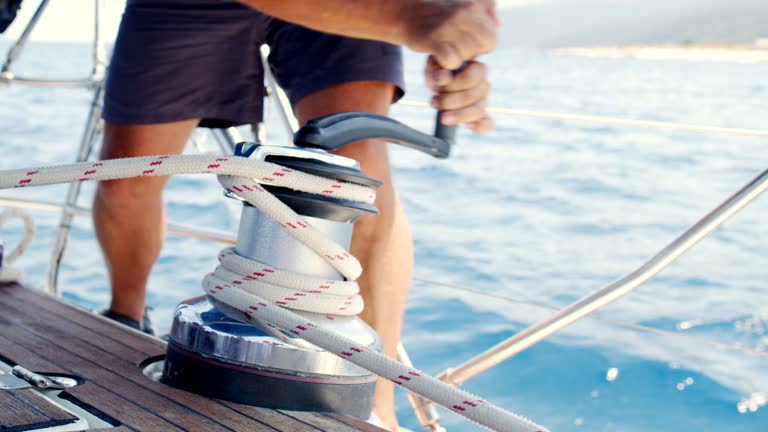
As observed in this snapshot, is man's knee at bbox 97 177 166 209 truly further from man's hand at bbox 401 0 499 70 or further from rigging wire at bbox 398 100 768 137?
man's hand at bbox 401 0 499 70

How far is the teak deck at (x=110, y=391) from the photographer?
A: 2.23 feet

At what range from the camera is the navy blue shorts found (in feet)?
4.80

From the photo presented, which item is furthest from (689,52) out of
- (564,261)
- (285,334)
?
(285,334)

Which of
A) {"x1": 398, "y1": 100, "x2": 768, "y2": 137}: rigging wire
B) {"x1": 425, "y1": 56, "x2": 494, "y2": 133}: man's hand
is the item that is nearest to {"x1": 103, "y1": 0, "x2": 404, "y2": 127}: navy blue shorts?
{"x1": 398, "y1": 100, "x2": 768, "y2": 137}: rigging wire

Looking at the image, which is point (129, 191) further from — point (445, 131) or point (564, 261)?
point (564, 261)

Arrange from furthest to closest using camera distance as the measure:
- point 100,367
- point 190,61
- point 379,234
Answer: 1. point 190,61
2. point 379,234
3. point 100,367

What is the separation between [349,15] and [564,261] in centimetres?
387

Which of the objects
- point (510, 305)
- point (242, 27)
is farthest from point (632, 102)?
point (242, 27)

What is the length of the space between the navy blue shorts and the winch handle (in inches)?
22.9

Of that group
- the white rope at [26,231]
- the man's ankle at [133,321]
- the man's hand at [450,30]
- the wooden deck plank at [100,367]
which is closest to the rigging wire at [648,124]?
the man's hand at [450,30]

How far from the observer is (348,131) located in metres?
0.80

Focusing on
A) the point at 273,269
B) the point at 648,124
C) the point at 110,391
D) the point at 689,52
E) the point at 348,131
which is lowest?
the point at 110,391

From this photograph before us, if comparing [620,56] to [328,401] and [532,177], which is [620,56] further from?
[328,401]

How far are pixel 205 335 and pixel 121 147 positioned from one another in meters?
0.80
